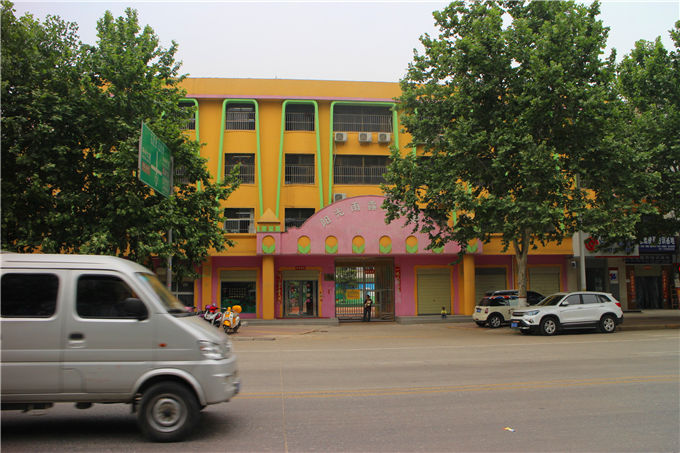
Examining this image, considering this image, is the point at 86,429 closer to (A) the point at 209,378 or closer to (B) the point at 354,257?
(A) the point at 209,378

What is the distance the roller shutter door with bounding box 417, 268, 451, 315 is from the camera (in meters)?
29.4

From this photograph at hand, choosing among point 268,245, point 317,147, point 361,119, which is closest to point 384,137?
point 361,119

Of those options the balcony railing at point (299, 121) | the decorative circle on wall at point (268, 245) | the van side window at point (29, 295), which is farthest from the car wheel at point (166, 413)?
the balcony railing at point (299, 121)

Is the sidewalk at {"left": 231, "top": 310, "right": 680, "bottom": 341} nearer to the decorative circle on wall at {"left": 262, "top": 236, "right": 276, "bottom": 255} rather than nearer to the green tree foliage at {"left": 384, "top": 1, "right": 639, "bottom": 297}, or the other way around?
the decorative circle on wall at {"left": 262, "top": 236, "right": 276, "bottom": 255}

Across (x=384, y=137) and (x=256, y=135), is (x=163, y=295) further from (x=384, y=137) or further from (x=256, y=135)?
(x=384, y=137)

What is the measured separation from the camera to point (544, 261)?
30.4 m

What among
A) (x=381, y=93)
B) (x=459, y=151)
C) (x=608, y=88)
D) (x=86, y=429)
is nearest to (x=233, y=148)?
(x=381, y=93)

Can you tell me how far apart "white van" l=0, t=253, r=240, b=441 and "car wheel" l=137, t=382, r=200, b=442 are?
11mm

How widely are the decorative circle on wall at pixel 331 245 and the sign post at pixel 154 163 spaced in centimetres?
1210

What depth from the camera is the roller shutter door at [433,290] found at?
2939cm

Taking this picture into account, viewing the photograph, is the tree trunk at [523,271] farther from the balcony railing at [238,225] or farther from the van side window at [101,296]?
the van side window at [101,296]

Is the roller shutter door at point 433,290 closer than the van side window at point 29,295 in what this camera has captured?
No

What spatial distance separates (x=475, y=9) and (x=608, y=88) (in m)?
6.35

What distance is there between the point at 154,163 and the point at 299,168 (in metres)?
15.9
